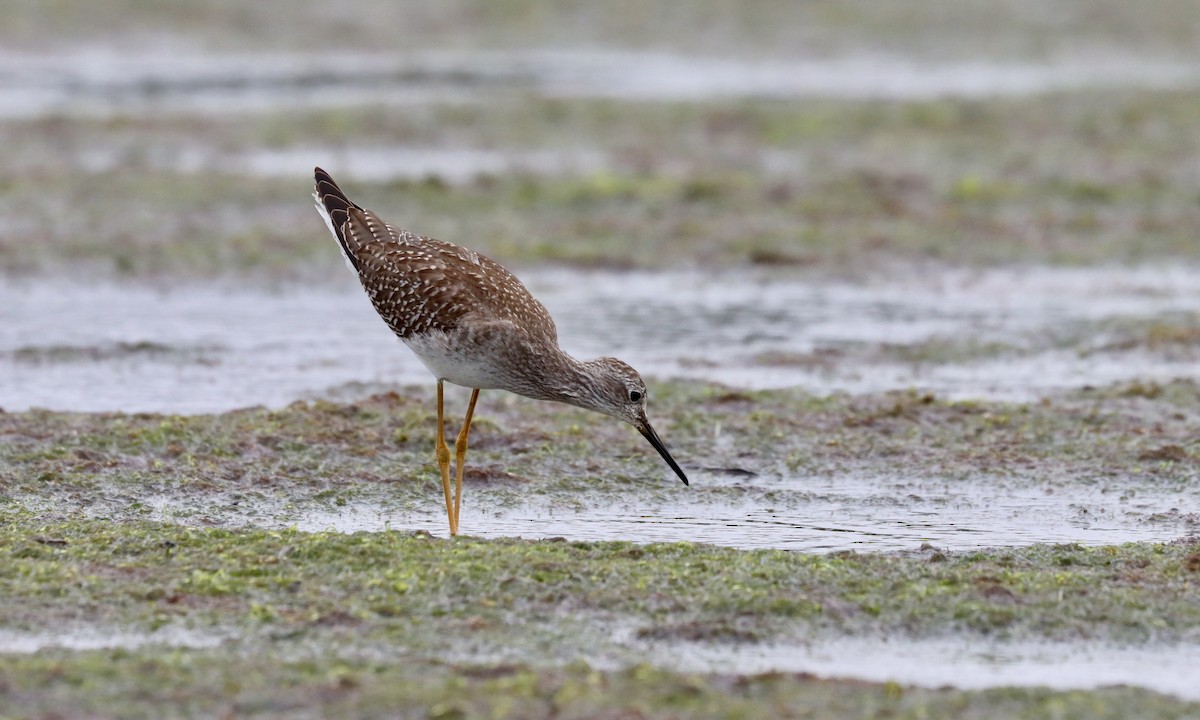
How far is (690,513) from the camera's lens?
8633mm

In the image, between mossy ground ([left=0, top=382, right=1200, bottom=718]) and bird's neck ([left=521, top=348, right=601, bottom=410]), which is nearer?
mossy ground ([left=0, top=382, right=1200, bottom=718])

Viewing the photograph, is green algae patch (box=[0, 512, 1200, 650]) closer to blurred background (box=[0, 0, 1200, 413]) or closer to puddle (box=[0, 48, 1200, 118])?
blurred background (box=[0, 0, 1200, 413])

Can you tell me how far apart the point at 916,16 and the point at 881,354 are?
21546 mm

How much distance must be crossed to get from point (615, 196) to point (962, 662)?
38.5 ft

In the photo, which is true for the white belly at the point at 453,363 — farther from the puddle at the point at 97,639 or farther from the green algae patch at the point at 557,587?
the puddle at the point at 97,639

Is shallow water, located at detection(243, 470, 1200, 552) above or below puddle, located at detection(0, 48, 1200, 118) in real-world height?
below

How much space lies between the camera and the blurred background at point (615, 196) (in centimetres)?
1238

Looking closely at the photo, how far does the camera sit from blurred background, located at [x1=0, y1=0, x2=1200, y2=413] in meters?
12.4

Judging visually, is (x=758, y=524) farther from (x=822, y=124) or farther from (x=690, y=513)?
(x=822, y=124)

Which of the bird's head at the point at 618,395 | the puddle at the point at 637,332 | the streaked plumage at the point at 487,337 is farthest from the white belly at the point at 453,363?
the puddle at the point at 637,332

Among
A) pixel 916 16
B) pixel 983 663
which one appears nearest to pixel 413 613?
pixel 983 663

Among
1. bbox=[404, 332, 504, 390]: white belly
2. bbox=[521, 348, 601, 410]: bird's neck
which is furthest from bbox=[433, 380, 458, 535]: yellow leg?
bbox=[521, 348, 601, 410]: bird's neck

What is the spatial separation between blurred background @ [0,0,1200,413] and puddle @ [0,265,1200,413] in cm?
4

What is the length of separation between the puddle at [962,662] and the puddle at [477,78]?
58.4ft
